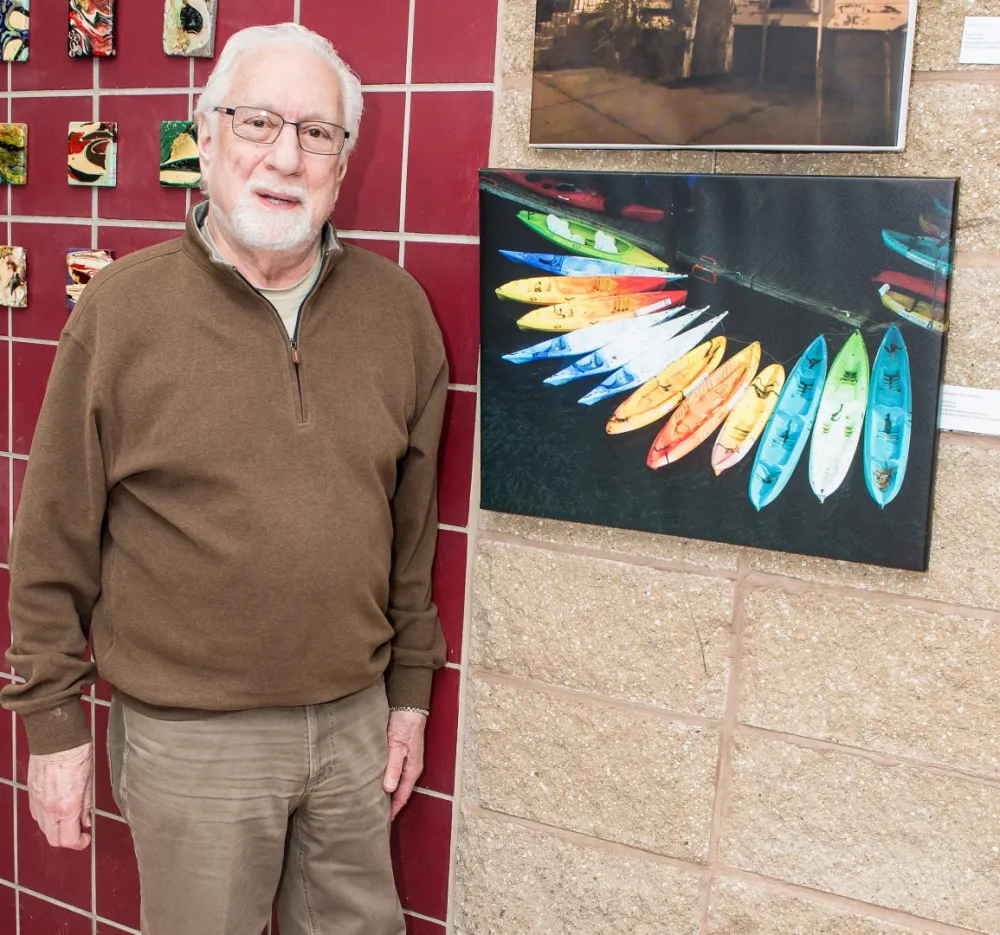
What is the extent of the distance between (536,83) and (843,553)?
2.68 feet

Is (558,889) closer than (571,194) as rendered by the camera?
No

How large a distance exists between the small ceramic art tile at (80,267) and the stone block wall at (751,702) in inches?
31.6

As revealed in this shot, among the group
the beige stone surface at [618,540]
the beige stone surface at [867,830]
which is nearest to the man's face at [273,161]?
the beige stone surface at [618,540]

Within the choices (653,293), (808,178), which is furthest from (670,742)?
(808,178)

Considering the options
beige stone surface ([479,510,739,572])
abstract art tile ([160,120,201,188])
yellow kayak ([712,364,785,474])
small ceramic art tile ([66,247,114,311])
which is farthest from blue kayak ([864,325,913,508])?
small ceramic art tile ([66,247,114,311])

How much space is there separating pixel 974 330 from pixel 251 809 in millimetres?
1208

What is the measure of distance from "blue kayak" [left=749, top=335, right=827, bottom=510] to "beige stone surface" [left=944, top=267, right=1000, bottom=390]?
0.17 meters

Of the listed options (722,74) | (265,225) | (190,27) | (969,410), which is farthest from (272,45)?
(969,410)

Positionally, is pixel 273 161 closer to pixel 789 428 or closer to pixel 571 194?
pixel 571 194

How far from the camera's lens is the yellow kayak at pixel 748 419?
4.89 feet

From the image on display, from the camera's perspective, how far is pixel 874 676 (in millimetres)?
1505

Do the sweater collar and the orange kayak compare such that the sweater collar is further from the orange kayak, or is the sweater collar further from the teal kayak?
the teal kayak

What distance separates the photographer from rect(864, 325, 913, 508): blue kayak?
1.41 m

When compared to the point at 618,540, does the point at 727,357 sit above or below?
above
